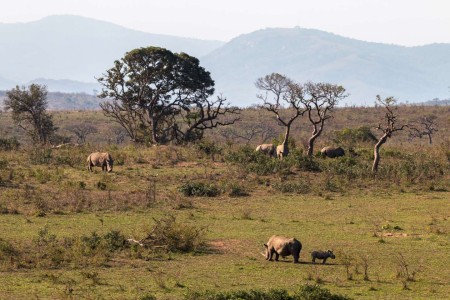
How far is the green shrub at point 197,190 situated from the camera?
3269cm

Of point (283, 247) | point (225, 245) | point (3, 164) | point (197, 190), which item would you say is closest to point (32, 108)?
point (3, 164)

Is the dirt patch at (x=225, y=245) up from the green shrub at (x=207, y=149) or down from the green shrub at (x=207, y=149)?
down

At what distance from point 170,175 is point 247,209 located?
891cm

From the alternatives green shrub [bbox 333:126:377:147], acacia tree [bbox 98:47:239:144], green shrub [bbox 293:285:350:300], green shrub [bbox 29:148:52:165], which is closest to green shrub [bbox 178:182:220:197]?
green shrub [bbox 29:148:52:165]

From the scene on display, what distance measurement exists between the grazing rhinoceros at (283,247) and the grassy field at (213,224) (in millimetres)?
305

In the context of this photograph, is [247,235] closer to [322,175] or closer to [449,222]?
[449,222]

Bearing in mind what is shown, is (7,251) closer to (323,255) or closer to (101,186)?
(323,255)

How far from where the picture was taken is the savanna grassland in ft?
57.4

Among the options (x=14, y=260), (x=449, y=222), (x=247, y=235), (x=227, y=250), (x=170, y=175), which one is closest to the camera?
(x=14, y=260)

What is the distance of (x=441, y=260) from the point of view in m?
20.2

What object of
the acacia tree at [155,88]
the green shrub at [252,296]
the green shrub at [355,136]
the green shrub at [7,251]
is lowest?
the green shrub at [7,251]

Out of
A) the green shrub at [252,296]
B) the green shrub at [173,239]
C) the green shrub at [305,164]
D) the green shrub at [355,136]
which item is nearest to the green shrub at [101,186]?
the green shrub at [173,239]

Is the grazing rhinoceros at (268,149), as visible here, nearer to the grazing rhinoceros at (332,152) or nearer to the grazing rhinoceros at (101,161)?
the grazing rhinoceros at (332,152)

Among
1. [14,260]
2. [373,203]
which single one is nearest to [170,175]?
[373,203]
